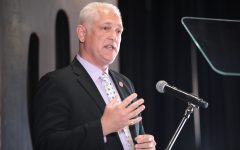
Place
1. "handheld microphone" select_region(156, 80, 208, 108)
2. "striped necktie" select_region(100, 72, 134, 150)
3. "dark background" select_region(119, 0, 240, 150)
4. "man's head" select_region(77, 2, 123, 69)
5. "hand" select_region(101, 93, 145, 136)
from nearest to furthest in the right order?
"hand" select_region(101, 93, 145, 136), "handheld microphone" select_region(156, 80, 208, 108), "striped necktie" select_region(100, 72, 134, 150), "man's head" select_region(77, 2, 123, 69), "dark background" select_region(119, 0, 240, 150)

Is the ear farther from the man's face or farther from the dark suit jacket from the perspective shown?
the dark suit jacket

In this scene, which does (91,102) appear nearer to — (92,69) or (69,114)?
(69,114)

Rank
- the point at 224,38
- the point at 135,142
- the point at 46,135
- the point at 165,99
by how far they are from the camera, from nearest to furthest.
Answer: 1. the point at 46,135
2. the point at 135,142
3. the point at 224,38
4. the point at 165,99

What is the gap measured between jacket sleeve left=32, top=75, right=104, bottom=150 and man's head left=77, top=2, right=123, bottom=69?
0.26 metres

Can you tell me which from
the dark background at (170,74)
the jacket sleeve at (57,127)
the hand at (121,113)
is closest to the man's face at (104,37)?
the jacket sleeve at (57,127)

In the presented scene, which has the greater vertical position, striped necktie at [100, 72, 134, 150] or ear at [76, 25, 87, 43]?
ear at [76, 25, 87, 43]

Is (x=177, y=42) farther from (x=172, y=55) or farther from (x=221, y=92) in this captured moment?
(x=221, y=92)

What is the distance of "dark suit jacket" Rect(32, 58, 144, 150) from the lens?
55.0 inches

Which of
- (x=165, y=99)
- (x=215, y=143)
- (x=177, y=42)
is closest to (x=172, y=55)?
(x=177, y=42)

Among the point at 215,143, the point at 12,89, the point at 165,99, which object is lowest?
the point at 215,143

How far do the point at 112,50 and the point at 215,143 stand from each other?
4.78ft

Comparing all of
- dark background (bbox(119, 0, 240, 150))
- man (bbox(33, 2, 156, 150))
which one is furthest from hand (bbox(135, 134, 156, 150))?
dark background (bbox(119, 0, 240, 150))

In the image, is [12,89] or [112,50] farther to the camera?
[12,89]

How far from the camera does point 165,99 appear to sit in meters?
2.77
